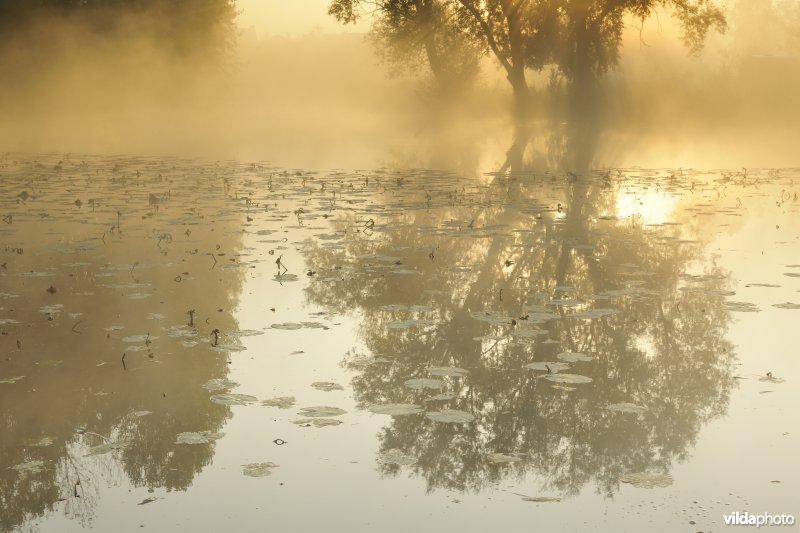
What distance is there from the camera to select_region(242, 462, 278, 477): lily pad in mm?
5211

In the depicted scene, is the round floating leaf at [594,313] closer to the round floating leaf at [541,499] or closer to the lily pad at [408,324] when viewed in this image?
the lily pad at [408,324]

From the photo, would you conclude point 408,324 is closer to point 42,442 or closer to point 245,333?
point 245,333

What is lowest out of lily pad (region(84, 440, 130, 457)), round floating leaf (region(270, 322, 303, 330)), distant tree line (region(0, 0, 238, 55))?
lily pad (region(84, 440, 130, 457))

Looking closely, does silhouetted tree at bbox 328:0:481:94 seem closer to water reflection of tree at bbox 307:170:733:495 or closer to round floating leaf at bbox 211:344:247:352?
water reflection of tree at bbox 307:170:733:495

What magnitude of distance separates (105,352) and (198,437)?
2.17 meters

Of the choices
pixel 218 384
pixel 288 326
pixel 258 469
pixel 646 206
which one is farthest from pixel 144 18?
pixel 258 469

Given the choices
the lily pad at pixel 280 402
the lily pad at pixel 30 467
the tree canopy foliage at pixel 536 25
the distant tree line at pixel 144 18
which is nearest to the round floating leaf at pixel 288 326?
the lily pad at pixel 280 402

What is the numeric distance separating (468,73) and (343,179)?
1304 inches

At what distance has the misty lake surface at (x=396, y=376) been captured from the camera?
4.94 meters

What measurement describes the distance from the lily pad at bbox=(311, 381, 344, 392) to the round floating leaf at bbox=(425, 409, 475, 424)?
2.73ft

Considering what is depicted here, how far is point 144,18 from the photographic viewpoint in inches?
2265

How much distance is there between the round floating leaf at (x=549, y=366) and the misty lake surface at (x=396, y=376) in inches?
2.4

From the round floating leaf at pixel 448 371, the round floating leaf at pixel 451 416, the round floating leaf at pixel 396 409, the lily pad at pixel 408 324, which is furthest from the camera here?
the lily pad at pixel 408 324

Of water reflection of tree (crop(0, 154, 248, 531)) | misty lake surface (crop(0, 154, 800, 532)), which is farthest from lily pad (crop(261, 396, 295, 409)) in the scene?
water reflection of tree (crop(0, 154, 248, 531))
